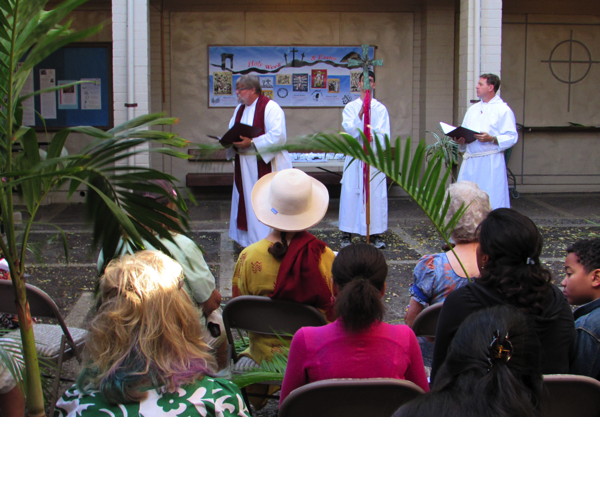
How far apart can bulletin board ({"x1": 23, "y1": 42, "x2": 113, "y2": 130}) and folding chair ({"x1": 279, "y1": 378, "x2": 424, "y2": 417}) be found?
10.8 m

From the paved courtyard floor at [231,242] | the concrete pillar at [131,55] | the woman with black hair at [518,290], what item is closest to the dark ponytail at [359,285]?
the woman with black hair at [518,290]

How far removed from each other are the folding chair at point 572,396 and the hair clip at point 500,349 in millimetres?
728

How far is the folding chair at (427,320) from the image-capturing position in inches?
139

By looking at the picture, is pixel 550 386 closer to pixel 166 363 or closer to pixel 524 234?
pixel 524 234

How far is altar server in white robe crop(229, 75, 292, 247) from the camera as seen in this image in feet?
28.6

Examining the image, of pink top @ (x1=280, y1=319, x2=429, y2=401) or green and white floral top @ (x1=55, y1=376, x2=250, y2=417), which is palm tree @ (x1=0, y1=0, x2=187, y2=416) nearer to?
green and white floral top @ (x1=55, y1=376, x2=250, y2=417)

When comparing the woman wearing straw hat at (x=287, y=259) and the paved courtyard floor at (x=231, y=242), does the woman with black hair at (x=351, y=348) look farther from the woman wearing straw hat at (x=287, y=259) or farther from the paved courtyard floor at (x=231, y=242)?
the paved courtyard floor at (x=231, y=242)

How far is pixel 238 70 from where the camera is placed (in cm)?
1300

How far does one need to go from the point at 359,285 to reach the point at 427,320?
2.98ft

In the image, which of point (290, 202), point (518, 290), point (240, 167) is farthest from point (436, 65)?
point (518, 290)

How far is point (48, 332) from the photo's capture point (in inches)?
172

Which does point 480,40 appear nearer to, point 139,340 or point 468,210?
point 468,210

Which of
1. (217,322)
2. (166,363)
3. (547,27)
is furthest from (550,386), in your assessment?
(547,27)

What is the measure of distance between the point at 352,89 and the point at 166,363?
11.2 m
